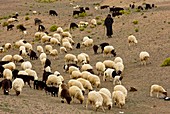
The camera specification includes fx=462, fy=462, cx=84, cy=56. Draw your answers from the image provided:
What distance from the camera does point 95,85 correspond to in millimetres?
21250

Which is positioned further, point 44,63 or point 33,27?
point 33,27

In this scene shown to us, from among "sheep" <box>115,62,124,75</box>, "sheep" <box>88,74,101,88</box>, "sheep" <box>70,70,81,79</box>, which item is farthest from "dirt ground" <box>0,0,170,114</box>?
"sheep" <box>70,70,81,79</box>

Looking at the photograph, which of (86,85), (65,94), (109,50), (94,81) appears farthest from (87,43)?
(65,94)

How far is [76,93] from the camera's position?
17.7m

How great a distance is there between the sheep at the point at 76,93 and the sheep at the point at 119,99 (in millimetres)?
1266

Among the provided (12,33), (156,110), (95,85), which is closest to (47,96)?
(95,85)

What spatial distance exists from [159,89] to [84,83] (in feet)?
10.5

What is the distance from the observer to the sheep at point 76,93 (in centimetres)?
1777

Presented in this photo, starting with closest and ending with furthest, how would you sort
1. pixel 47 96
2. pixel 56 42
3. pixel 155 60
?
pixel 47 96 < pixel 155 60 < pixel 56 42

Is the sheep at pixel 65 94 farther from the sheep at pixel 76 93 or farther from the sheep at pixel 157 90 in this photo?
the sheep at pixel 157 90

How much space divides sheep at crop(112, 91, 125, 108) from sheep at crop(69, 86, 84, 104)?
1.27 meters

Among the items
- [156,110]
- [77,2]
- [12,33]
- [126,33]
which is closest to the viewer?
[156,110]

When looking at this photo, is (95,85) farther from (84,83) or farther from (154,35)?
(154,35)

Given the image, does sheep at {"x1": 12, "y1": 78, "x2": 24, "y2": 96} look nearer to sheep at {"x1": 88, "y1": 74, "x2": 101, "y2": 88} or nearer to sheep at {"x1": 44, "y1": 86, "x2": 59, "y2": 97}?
sheep at {"x1": 44, "y1": 86, "x2": 59, "y2": 97}
